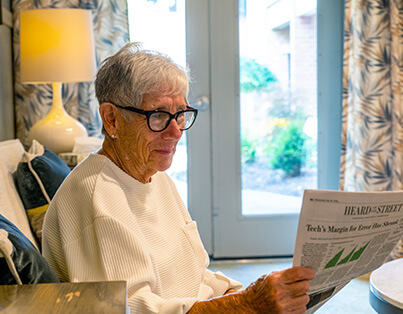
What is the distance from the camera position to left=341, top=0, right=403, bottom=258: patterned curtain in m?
Result: 3.12

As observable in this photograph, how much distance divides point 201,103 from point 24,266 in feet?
7.92

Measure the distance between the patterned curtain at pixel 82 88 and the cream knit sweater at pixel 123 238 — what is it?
1798mm

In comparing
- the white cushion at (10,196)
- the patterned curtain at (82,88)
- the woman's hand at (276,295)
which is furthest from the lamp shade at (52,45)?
the woman's hand at (276,295)

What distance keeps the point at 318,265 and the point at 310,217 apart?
129mm

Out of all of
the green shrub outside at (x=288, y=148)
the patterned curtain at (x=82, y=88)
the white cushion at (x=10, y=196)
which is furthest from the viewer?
the green shrub outside at (x=288, y=148)

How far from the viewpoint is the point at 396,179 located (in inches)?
125

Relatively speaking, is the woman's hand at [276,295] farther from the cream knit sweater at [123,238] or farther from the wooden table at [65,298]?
the wooden table at [65,298]

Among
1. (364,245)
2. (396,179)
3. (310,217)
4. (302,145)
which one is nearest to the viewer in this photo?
(310,217)

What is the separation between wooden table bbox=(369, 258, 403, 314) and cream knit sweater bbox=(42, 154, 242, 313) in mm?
549

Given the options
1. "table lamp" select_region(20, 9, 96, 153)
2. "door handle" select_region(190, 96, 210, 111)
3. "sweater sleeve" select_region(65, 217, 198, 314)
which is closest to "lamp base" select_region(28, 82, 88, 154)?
"table lamp" select_region(20, 9, 96, 153)

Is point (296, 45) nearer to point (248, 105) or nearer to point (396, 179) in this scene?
point (248, 105)

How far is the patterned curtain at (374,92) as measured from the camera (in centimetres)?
312

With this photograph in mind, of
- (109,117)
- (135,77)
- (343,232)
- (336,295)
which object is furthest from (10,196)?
(336,295)

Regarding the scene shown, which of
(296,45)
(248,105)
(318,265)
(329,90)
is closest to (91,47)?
(248,105)
